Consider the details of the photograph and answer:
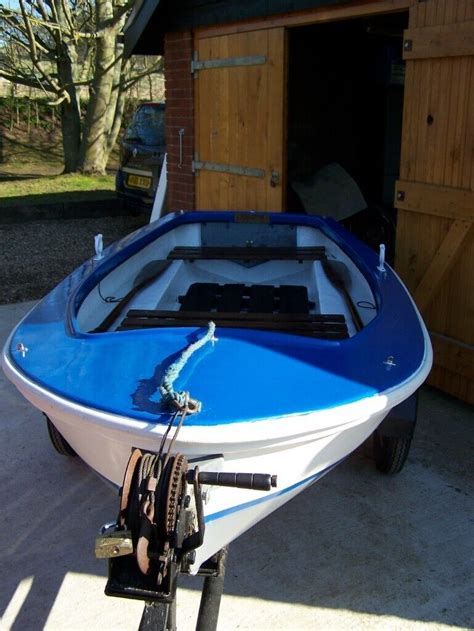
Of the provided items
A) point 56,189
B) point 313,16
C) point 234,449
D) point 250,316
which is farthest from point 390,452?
point 56,189

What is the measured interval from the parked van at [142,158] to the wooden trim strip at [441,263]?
6170mm

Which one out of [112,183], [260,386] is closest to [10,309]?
[260,386]

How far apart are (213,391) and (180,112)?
17.1ft

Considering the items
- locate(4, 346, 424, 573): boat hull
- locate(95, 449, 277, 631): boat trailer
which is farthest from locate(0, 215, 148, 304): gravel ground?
locate(95, 449, 277, 631): boat trailer

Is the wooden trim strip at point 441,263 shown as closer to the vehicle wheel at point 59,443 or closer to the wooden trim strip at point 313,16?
the wooden trim strip at point 313,16

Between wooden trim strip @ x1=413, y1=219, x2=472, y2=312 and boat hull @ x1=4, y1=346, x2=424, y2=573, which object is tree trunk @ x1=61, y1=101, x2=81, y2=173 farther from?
boat hull @ x1=4, y1=346, x2=424, y2=573

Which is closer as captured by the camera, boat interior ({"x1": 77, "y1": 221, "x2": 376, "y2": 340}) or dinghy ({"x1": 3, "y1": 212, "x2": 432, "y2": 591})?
dinghy ({"x1": 3, "y1": 212, "x2": 432, "y2": 591})

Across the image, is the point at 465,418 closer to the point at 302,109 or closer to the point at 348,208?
the point at 348,208

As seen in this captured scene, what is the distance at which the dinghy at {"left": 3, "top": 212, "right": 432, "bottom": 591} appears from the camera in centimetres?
208

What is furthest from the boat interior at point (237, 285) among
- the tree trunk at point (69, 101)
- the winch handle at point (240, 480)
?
the tree trunk at point (69, 101)

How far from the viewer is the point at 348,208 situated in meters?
7.23

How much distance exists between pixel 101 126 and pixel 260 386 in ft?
42.2

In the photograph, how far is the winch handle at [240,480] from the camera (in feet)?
6.33

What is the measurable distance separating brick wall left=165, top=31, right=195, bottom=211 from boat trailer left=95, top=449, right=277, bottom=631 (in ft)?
17.5
